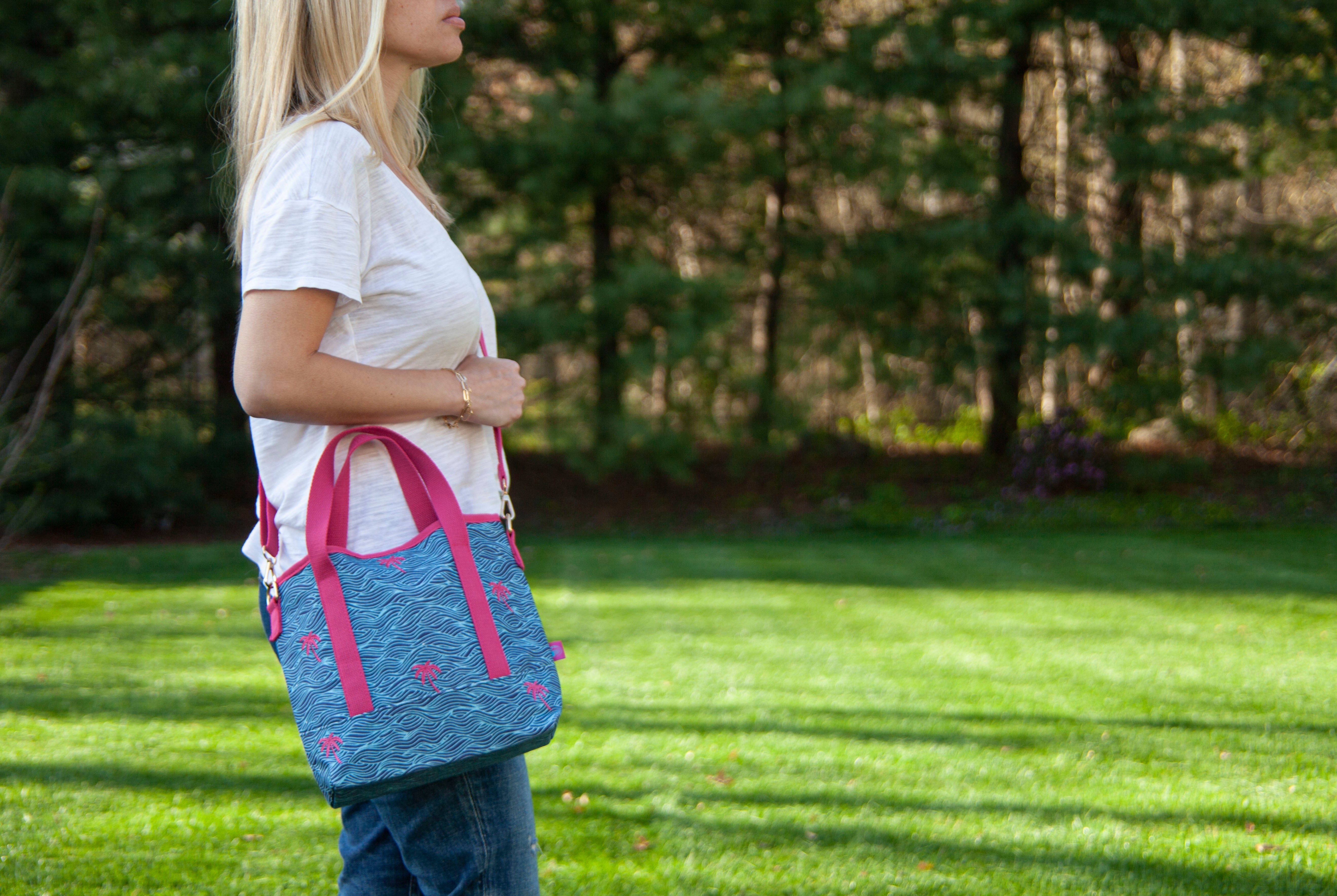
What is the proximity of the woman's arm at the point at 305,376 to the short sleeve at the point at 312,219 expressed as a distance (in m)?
0.02

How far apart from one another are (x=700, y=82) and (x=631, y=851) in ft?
27.6

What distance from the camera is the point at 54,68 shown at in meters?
9.16

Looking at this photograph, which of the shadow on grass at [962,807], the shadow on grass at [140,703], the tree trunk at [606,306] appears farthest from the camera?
the tree trunk at [606,306]

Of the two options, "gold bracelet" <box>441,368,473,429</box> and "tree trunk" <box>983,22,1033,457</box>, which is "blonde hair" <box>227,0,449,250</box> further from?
"tree trunk" <box>983,22,1033,457</box>

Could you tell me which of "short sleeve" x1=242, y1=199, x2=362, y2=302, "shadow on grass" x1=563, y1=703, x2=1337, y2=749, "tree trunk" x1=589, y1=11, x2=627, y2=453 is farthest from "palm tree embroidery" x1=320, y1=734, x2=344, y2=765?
"tree trunk" x1=589, y1=11, x2=627, y2=453

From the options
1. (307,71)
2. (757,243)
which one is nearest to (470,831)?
(307,71)

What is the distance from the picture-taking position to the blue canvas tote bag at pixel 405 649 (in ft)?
3.75

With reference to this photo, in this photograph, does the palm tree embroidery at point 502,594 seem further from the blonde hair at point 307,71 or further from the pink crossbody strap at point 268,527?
the blonde hair at point 307,71

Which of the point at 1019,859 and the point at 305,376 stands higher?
the point at 305,376

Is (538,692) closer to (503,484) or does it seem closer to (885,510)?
(503,484)

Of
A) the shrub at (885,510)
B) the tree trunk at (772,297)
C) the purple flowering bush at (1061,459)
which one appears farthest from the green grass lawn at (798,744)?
the tree trunk at (772,297)

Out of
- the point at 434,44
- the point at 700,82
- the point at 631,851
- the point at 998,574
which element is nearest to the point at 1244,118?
the point at 700,82

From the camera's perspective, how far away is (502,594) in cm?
125

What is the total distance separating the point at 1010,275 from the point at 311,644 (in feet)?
34.4
